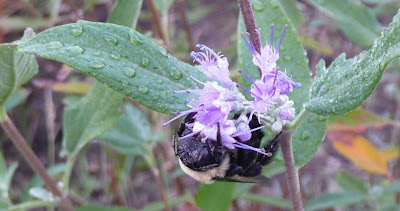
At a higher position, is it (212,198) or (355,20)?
(355,20)

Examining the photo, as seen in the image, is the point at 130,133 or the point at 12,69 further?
the point at 130,133

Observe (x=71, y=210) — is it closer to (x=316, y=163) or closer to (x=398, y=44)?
(x=398, y=44)

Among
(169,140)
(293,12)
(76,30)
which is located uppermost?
(76,30)

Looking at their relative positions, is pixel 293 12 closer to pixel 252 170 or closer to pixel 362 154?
pixel 362 154

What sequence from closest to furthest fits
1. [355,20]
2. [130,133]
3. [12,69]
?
[12,69], [130,133], [355,20]

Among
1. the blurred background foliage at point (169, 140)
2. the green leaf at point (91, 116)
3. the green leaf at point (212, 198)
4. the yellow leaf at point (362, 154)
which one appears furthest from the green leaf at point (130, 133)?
the yellow leaf at point (362, 154)

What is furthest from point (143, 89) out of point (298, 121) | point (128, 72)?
point (298, 121)

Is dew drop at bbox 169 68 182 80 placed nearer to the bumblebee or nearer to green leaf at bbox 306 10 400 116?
the bumblebee

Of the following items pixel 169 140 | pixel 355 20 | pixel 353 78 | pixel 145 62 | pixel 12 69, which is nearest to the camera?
pixel 353 78
